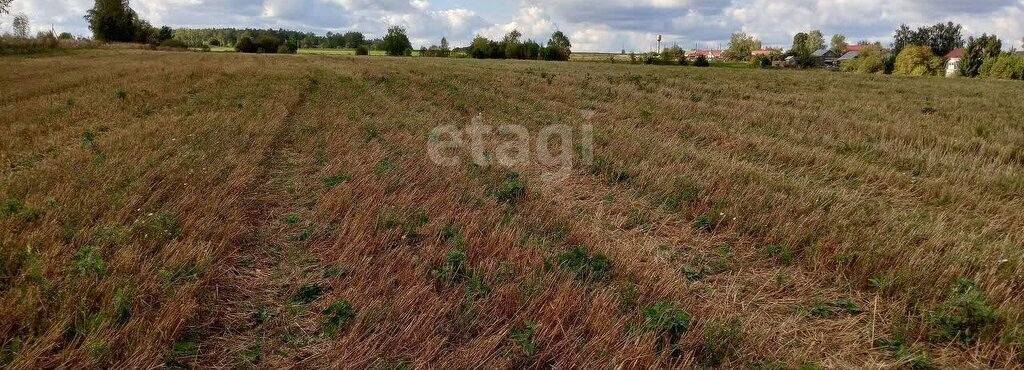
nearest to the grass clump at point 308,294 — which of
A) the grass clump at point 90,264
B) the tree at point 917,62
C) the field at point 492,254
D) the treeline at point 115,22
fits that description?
the field at point 492,254

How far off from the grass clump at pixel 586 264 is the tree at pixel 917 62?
291 ft

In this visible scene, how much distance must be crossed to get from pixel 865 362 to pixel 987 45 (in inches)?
4243

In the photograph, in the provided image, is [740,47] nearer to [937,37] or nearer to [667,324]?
[937,37]

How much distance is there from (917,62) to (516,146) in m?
91.4

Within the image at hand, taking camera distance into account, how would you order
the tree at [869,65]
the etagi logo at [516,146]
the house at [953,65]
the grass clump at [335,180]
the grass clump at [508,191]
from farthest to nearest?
the tree at [869,65] → the house at [953,65] → the etagi logo at [516,146] → the grass clump at [335,180] → the grass clump at [508,191]

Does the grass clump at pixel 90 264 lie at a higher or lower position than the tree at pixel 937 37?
lower

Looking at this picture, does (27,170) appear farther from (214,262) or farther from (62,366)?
(62,366)

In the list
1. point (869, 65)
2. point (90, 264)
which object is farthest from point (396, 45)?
point (90, 264)

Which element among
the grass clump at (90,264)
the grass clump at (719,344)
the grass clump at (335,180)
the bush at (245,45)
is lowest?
the grass clump at (719,344)

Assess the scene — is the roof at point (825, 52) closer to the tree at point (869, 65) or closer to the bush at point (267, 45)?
the tree at point (869, 65)

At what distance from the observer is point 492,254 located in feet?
15.0

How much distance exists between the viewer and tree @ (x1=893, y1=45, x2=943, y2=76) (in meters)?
73.3

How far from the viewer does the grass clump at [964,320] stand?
351 cm

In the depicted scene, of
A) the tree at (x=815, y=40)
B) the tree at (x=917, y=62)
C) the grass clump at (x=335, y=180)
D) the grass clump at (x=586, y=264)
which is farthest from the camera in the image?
the tree at (x=815, y=40)
